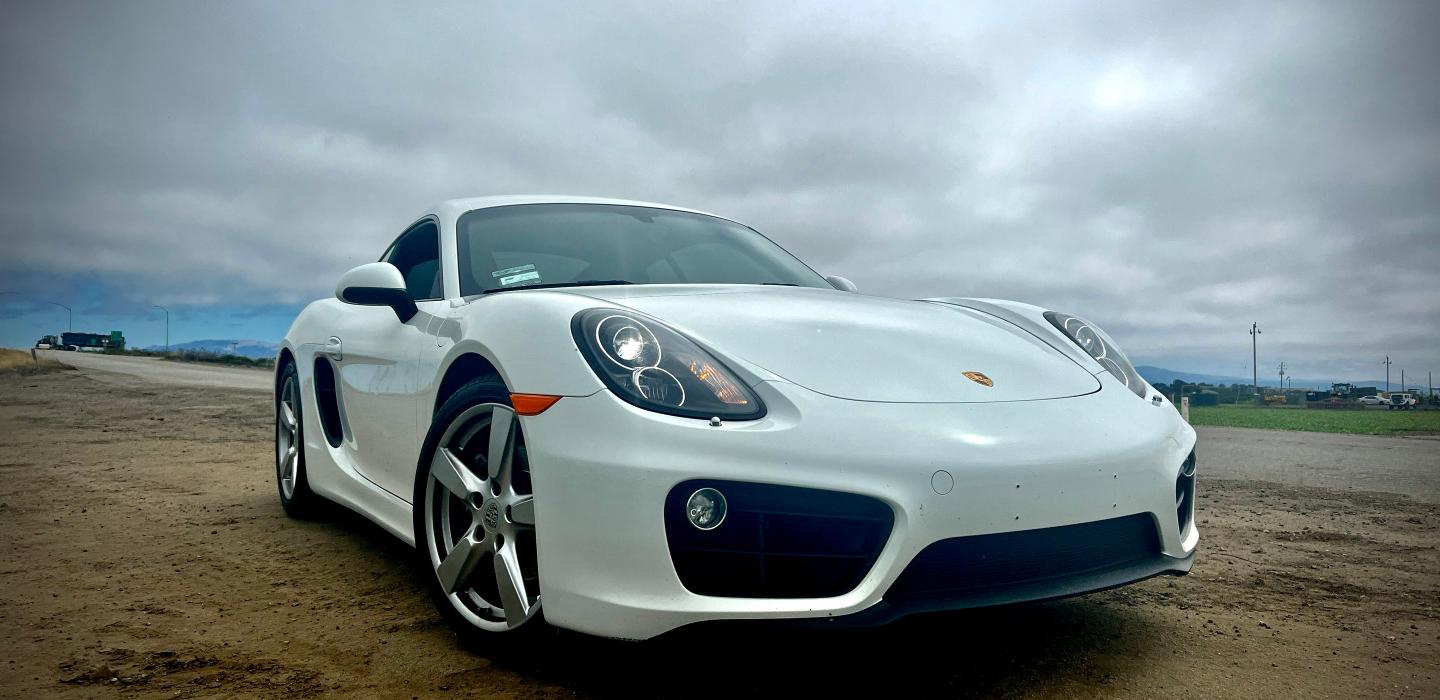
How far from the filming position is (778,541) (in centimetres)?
195

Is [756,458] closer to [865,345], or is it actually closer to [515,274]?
[865,345]

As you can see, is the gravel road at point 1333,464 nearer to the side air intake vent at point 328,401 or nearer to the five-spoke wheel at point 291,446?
the side air intake vent at point 328,401

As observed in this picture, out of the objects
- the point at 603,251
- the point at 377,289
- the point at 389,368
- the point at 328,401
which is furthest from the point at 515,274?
the point at 328,401

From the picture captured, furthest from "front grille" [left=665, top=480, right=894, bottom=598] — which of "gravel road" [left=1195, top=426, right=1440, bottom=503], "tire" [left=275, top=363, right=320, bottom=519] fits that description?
"gravel road" [left=1195, top=426, right=1440, bottom=503]

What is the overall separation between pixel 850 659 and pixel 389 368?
1809 mm

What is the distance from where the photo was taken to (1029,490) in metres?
2.00

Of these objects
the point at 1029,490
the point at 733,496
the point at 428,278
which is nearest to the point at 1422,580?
the point at 1029,490

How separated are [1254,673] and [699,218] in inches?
99.0

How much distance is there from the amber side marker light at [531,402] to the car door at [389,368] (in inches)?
30.6

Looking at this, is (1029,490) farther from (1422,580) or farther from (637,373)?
(1422,580)

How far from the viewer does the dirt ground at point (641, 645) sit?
88.6 inches

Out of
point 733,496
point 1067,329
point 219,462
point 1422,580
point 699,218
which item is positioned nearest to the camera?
point 733,496

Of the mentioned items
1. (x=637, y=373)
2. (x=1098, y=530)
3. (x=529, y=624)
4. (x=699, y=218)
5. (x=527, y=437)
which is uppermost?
(x=699, y=218)

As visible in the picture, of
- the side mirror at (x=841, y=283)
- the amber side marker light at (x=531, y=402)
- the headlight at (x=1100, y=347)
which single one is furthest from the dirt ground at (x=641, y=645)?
the side mirror at (x=841, y=283)
